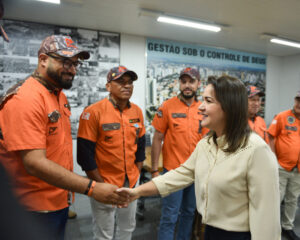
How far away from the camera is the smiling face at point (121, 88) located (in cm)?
205

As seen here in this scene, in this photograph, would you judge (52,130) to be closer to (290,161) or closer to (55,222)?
(55,222)

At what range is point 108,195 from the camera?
161cm

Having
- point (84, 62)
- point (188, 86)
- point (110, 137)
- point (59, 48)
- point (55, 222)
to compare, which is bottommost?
point (55, 222)

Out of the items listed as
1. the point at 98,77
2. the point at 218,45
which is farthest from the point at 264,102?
the point at 98,77

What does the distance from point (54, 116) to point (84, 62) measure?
Answer: 330cm

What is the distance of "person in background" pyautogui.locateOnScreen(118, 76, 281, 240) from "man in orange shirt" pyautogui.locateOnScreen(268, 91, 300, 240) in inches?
84.0

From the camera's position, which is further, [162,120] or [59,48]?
[162,120]

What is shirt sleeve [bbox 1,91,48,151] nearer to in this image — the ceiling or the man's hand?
the man's hand

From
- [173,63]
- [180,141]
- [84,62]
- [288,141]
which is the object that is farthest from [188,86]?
[173,63]

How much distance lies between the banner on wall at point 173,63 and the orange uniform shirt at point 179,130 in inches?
108

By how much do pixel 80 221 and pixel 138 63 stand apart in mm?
3405

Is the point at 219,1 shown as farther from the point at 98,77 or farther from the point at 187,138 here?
the point at 98,77

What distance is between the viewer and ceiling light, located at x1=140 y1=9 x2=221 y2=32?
11.7ft

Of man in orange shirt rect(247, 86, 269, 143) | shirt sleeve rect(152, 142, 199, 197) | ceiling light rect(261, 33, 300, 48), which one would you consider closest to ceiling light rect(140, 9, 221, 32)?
ceiling light rect(261, 33, 300, 48)
